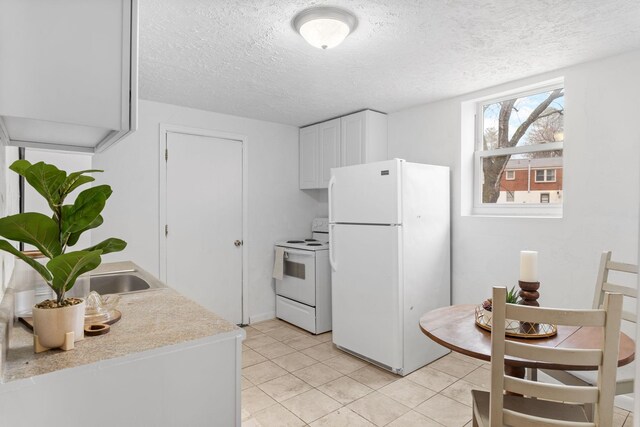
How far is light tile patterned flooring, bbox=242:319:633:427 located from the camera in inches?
87.9

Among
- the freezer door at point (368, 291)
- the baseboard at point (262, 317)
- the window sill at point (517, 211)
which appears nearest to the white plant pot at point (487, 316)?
the freezer door at point (368, 291)

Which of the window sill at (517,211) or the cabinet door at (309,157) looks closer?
the window sill at (517,211)

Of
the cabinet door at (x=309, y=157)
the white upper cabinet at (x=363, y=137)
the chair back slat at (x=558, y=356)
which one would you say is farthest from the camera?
the cabinet door at (x=309, y=157)

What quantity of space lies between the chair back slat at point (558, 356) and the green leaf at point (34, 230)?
4.43 feet

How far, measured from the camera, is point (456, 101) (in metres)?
3.24

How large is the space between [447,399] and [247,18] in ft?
8.61

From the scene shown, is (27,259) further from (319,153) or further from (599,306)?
(319,153)

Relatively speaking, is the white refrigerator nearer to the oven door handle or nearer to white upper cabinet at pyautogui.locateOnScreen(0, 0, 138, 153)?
the oven door handle

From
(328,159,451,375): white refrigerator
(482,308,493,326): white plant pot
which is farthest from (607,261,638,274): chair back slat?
(328,159,451,375): white refrigerator

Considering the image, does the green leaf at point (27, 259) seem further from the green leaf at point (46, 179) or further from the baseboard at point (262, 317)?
the baseboard at point (262, 317)

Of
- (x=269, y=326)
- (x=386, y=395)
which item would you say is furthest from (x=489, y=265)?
(x=269, y=326)

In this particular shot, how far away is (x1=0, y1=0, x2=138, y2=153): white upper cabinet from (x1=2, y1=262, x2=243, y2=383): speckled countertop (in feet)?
2.10

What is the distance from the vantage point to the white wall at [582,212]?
2.33 metres

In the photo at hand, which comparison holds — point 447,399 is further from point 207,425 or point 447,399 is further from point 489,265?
point 207,425
